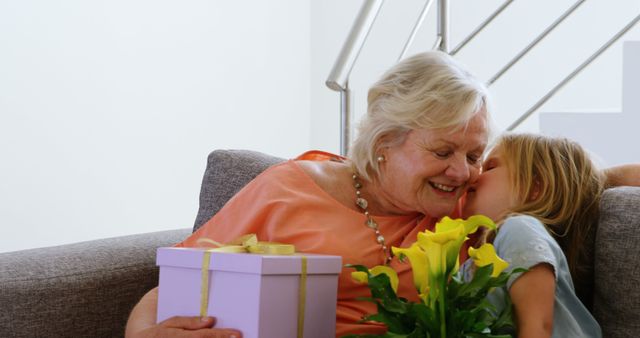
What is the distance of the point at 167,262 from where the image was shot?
1.40 m

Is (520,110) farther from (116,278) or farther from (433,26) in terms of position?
(116,278)

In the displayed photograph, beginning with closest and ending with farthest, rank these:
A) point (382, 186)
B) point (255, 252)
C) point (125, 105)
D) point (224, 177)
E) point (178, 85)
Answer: point (255, 252)
point (382, 186)
point (224, 177)
point (125, 105)
point (178, 85)

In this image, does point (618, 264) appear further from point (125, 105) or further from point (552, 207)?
point (125, 105)

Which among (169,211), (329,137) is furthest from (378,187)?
(329,137)

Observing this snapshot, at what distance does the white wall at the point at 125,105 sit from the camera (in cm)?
341

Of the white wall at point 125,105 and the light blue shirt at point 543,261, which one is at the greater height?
the white wall at point 125,105

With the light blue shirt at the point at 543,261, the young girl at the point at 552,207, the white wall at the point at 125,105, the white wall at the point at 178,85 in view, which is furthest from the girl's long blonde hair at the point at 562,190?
the white wall at the point at 125,105

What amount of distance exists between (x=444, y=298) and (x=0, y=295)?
876 mm

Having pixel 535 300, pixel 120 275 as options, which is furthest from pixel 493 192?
pixel 120 275

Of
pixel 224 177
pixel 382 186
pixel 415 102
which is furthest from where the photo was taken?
pixel 224 177

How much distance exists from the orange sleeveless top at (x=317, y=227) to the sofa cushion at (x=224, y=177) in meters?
0.22

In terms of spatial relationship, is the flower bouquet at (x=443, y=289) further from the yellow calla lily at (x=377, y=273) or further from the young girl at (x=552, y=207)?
the young girl at (x=552, y=207)

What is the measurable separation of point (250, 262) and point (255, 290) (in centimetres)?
4

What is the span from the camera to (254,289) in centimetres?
127
